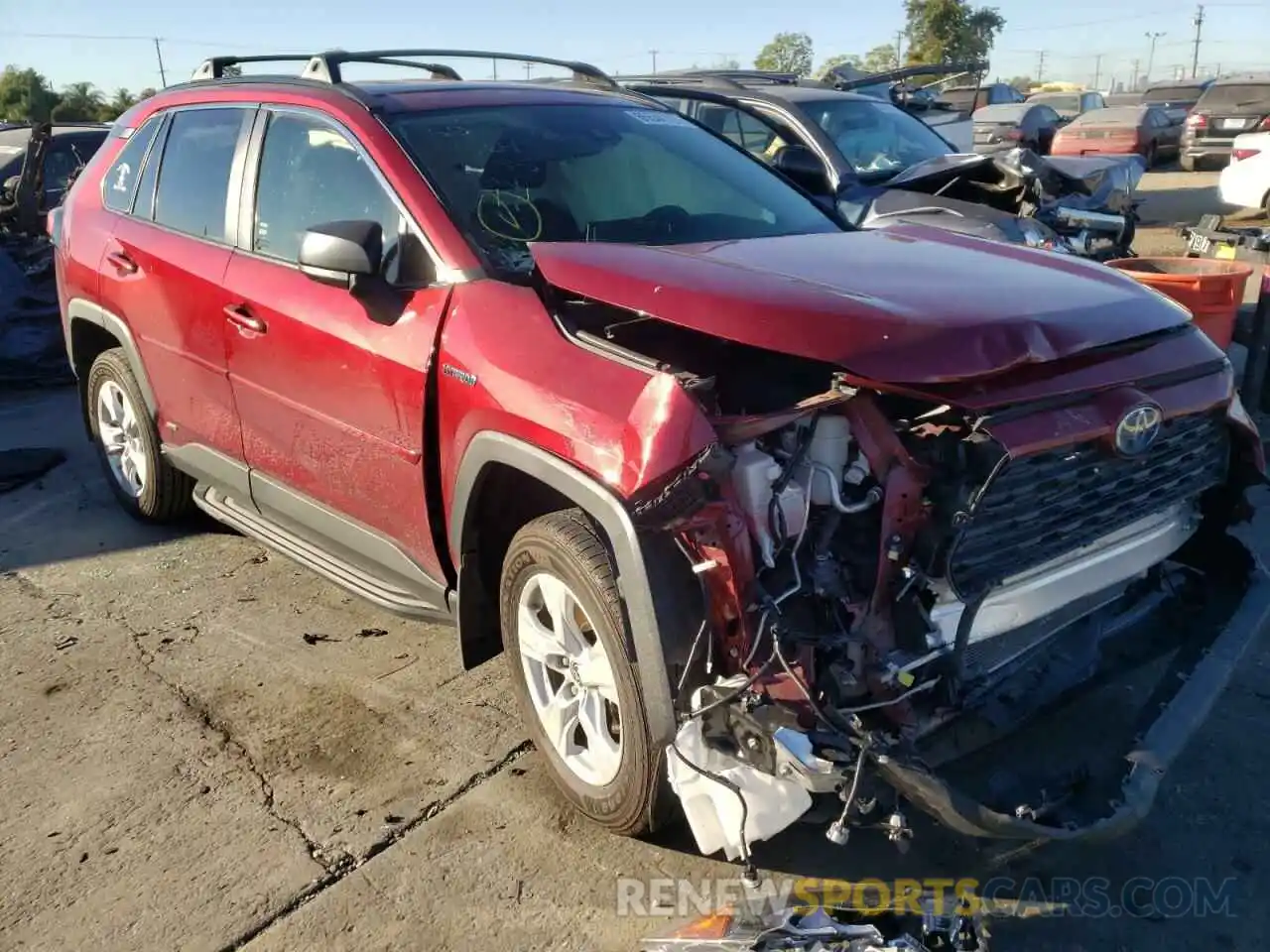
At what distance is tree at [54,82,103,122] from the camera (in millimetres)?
38422

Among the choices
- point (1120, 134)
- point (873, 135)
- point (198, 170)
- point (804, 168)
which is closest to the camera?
point (198, 170)

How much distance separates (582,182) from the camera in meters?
3.66

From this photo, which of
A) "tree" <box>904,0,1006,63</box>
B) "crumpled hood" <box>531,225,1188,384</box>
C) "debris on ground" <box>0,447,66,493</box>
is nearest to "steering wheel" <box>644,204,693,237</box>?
"crumpled hood" <box>531,225,1188,384</box>

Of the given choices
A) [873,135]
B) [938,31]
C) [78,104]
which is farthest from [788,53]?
[873,135]

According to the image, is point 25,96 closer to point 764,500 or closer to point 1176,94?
point 1176,94

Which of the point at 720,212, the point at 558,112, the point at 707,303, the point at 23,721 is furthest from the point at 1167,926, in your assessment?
the point at 23,721

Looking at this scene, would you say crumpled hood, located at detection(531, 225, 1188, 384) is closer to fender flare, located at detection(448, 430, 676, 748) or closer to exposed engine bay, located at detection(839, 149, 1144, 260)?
fender flare, located at detection(448, 430, 676, 748)

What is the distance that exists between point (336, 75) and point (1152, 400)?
2.94m

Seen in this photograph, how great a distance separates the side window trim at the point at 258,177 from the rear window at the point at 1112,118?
21172 mm

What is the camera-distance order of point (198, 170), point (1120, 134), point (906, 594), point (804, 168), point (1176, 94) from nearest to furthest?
point (906, 594)
point (198, 170)
point (804, 168)
point (1120, 134)
point (1176, 94)

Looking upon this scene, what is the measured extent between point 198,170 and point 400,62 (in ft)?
3.03

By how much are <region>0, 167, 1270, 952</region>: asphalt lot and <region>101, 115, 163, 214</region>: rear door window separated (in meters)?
1.84

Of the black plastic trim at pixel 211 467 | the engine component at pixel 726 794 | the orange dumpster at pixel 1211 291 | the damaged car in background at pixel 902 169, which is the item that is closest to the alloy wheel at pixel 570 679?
the engine component at pixel 726 794

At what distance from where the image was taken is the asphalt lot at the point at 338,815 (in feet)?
8.85
